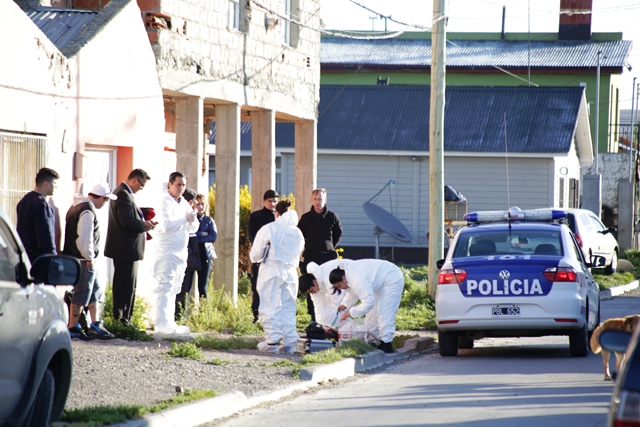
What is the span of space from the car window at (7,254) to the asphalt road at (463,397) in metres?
2.77

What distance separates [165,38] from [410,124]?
2125 centimetres

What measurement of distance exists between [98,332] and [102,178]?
2689mm

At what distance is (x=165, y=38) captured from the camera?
51.7 ft

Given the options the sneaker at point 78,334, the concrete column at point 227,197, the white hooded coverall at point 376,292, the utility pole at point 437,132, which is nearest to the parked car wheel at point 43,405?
the sneaker at point 78,334

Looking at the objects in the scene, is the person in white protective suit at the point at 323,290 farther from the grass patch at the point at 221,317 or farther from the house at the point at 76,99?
the house at the point at 76,99

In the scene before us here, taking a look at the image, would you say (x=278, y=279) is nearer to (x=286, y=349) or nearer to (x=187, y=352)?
(x=286, y=349)

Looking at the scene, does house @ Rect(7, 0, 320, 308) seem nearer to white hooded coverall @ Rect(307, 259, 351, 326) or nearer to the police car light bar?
white hooded coverall @ Rect(307, 259, 351, 326)

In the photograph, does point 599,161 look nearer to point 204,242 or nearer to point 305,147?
point 305,147

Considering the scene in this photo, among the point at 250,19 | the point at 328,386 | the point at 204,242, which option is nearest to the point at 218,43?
the point at 250,19

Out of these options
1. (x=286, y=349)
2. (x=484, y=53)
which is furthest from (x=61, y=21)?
(x=484, y=53)

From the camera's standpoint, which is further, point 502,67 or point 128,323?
point 502,67

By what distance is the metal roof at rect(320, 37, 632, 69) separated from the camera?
5172 cm

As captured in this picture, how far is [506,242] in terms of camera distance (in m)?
14.1

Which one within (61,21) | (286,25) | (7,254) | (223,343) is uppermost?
(286,25)
